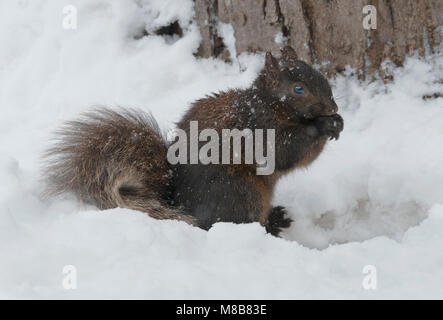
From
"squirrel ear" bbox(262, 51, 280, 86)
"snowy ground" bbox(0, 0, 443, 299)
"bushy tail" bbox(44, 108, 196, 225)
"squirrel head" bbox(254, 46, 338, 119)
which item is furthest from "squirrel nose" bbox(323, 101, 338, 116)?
"bushy tail" bbox(44, 108, 196, 225)

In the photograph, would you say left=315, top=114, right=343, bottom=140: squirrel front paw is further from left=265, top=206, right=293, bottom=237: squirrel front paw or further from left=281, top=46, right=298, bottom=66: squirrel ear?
left=265, top=206, right=293, bottom=237: squirrel front paw

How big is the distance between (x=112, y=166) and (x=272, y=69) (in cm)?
71

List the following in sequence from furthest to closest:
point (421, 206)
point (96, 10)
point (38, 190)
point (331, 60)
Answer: point (96, 10) → point (331, 60) → point (421, 206) → point (38, 190)

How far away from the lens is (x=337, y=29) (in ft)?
8.04

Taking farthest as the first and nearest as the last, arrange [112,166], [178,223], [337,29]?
[337,29], [112,166], [178,223]

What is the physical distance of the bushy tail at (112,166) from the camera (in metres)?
1.85

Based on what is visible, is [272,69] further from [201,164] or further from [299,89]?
[201,164]

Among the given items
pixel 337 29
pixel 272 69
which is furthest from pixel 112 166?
pixel 337 29

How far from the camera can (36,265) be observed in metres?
1.30

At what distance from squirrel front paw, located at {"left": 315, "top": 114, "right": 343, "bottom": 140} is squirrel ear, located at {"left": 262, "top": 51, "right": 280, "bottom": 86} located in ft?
0.75

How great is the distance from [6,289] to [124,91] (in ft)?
5.59

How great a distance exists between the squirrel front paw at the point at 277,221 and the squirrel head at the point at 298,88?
43cm
